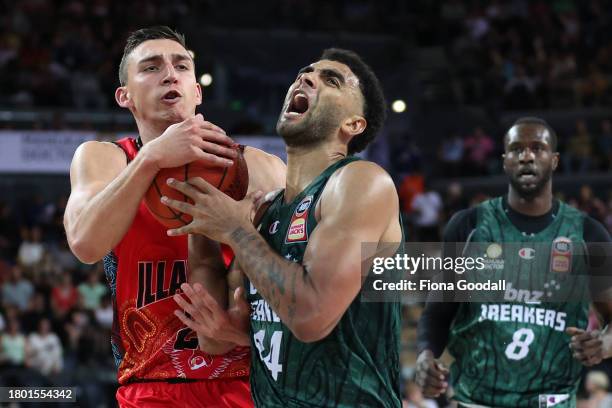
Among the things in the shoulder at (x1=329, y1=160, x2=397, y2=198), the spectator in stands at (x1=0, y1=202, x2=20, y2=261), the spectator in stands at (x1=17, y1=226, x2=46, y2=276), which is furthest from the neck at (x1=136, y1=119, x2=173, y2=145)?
the spectator in stands at (x1=0, y1=202, x2=20, y2=261)

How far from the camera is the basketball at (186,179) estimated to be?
11.5 feet

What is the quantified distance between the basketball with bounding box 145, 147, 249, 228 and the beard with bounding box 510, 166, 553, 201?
2.38 m

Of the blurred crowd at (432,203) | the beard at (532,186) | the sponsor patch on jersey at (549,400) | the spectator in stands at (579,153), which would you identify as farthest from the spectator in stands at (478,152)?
the sponsor patch on jersey at (549,400)

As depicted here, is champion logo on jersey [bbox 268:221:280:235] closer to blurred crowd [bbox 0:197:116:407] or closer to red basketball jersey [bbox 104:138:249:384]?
red basketball jersey [bbox 104:138:249:384]

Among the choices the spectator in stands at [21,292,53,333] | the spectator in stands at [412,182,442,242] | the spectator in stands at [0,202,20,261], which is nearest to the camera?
the spectator in stands at [21,292,53,333]

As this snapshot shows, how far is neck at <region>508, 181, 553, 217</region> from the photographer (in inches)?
220

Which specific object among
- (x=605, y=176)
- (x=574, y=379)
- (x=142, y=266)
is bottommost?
(x=574, y=379)

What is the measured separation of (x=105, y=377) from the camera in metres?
10.8

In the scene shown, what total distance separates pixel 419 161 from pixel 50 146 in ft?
20.4

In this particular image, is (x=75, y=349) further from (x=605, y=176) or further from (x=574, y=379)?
(x=605, y=176)

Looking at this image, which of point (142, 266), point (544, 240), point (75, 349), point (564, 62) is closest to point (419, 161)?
point (564, 62)

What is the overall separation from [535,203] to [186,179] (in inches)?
108

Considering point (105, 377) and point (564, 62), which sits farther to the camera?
point (564, 62)

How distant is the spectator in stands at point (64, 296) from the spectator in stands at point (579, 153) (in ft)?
28.8
